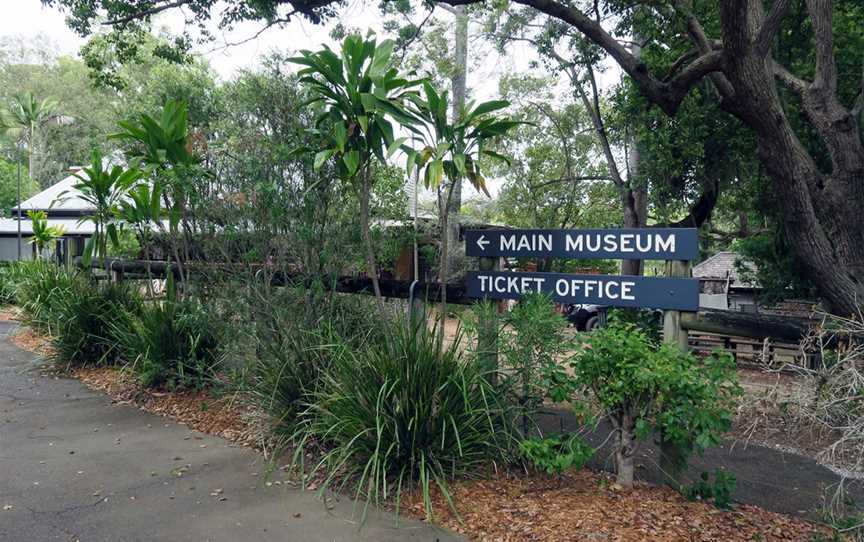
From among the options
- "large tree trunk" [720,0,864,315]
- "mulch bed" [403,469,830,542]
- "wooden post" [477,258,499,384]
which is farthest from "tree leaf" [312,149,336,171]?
"large tree trunk" [720,0,864,315]

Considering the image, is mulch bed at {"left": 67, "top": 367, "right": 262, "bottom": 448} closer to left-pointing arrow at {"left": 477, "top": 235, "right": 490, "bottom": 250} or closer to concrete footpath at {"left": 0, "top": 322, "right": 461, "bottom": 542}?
concrete footpath at {"left": 0, "top": 322, "right": 461, "bottom": 542}

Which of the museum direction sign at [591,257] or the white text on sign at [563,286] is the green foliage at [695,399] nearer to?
the museum direction sign at [591,257]

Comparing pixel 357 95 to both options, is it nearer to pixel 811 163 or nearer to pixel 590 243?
Answer: pixel 590 243

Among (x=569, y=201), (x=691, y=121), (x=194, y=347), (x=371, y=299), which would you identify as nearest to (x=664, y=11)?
(x=691, y=121)

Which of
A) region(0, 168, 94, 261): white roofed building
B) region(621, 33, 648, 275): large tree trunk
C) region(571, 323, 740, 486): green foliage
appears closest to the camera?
region(571, 323, 740, 486): green foliage

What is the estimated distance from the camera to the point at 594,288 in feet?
17.3

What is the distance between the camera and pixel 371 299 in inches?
268

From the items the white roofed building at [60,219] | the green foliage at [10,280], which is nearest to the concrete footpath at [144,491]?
the white roofed building at [60,219]

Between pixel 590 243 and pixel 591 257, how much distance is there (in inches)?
5.3

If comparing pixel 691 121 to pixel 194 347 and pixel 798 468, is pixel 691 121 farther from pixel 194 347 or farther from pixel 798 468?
pixel 194 347

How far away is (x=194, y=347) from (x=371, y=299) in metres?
2.17

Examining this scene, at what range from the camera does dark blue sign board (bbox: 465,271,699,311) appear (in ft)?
16.0

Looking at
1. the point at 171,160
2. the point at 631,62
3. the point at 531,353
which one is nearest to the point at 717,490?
the point at 531,353

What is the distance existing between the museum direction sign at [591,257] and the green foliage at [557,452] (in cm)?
116
